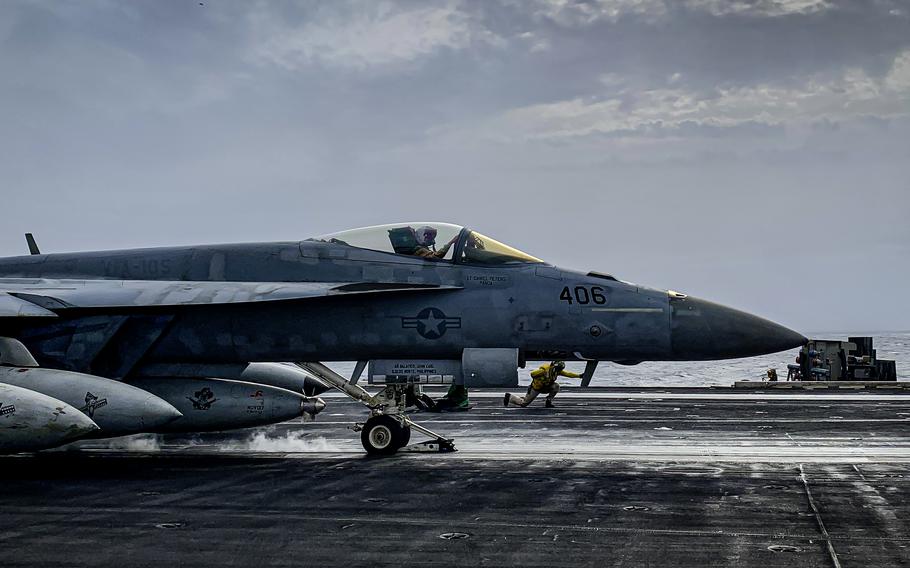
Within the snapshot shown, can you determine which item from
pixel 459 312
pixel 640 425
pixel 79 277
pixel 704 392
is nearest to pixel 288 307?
pixel 459 312

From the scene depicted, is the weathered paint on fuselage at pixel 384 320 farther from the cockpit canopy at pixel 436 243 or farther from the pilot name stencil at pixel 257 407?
the pilot name stencil at pixel 257 407

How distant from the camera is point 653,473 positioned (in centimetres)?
1295

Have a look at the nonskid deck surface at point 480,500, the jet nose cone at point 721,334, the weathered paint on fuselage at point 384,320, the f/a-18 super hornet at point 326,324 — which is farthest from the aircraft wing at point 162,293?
the jet nose cone at point 721,334

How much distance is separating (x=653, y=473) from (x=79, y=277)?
10.4 meters

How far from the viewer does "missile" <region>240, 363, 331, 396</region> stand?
59.8 feet

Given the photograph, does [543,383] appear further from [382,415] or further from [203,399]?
[203,399]

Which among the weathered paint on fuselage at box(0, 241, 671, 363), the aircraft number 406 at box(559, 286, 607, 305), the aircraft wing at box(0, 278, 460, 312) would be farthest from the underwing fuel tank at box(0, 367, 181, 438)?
the aircraft number 406 at box(559, 286, 607, 305)

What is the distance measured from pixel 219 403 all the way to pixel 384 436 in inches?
110

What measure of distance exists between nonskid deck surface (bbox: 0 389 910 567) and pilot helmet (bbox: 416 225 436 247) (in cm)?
351

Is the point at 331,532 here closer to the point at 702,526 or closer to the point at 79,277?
the point at 702,526

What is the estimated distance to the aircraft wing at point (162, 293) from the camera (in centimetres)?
1427

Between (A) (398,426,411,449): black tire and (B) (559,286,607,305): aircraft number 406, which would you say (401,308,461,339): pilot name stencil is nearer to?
(B) (559,286,607,305): aircraft number 406

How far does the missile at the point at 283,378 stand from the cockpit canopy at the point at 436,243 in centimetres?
421

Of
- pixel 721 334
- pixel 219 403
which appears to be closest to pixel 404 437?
pixel 219 403
